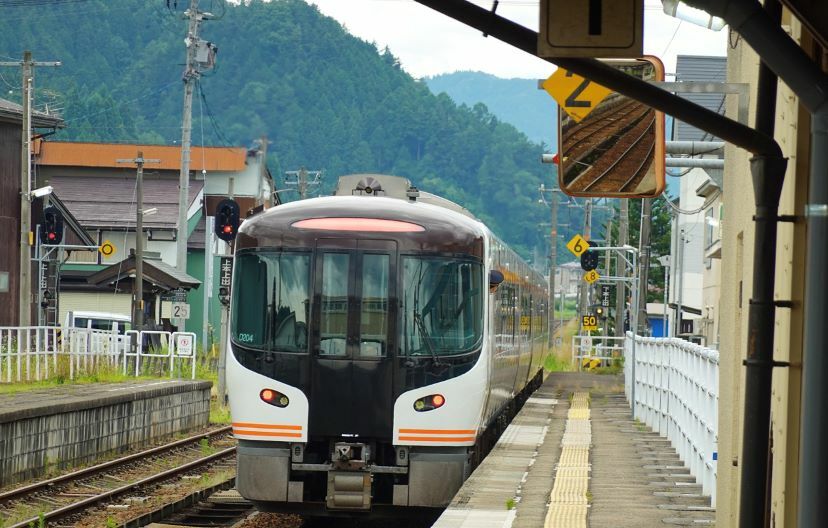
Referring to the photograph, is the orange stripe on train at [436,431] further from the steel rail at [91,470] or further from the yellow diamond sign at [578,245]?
the yellow diamond sign at [578,245]

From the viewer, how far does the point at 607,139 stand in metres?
7.67

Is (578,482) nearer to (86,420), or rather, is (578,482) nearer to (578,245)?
(86,420)

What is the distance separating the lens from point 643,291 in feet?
98.5

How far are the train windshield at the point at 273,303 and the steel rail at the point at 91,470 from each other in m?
3.18

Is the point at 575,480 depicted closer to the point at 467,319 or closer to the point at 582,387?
the point at 467,319

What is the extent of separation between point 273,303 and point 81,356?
1413 centimetres

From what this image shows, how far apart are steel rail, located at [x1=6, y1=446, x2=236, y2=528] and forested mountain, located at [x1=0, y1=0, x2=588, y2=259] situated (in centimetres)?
5010

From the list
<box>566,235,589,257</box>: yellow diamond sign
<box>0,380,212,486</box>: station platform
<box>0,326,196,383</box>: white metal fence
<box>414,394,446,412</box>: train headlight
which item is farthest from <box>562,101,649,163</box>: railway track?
<box>566,235,589,257</box>: yellow diamond sign

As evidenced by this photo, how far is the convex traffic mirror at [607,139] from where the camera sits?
295 inches

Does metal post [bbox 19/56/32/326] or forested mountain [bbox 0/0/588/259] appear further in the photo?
forested mountain [bbox 0/0/588/259]

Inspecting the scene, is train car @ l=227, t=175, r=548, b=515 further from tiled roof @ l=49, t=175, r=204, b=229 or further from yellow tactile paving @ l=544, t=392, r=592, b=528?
tiled roof @ l=49, t=175, r=204, b=229

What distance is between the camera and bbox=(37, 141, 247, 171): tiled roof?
199 feet

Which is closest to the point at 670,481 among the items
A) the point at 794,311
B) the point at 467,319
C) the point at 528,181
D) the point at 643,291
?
the point at 467,319

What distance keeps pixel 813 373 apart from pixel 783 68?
99cm
